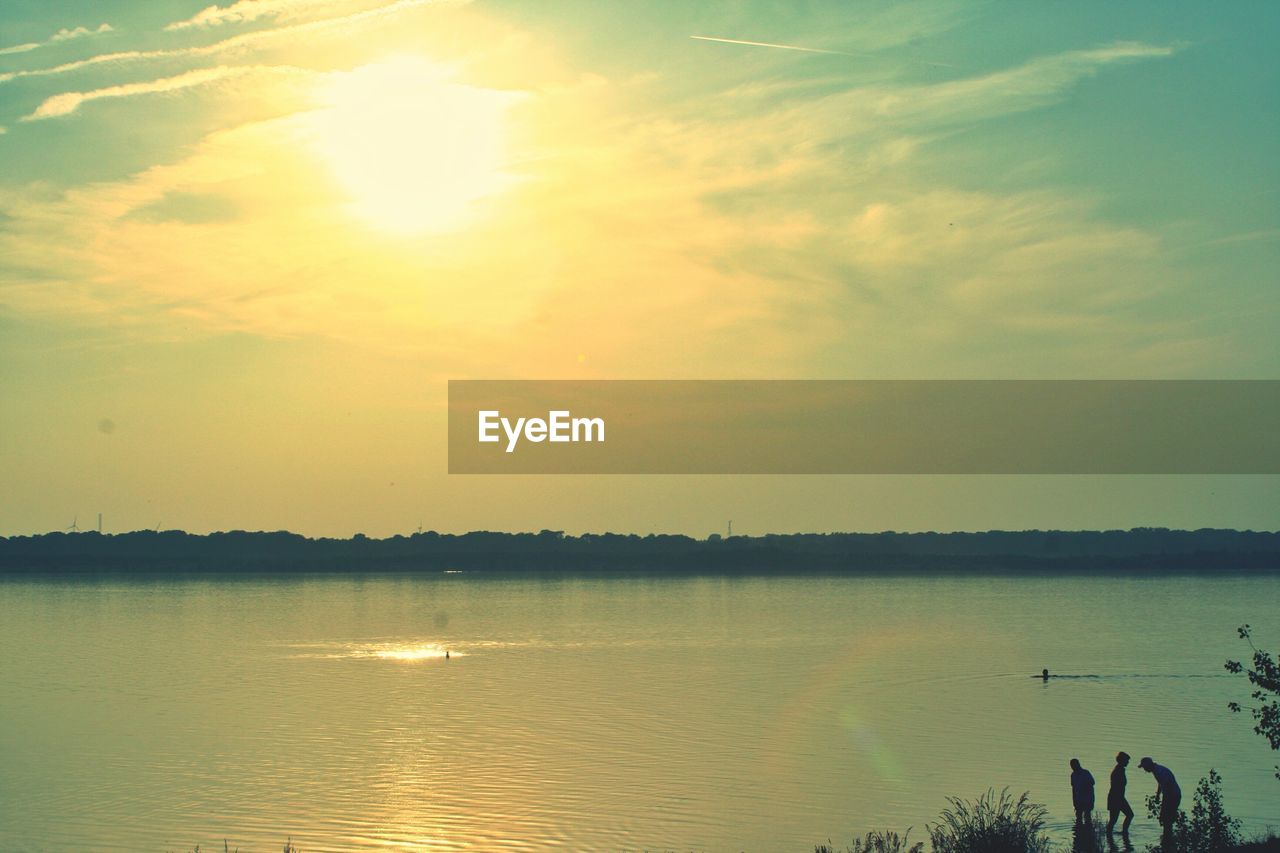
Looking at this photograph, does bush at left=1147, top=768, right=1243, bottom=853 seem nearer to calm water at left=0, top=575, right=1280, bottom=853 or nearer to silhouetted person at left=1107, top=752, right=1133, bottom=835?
silhouetted person at left=1107, top=752, right=1133, bottom=835

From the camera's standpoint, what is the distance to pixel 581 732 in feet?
158

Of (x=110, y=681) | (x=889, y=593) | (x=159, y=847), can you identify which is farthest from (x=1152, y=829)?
(x=889, y=593)

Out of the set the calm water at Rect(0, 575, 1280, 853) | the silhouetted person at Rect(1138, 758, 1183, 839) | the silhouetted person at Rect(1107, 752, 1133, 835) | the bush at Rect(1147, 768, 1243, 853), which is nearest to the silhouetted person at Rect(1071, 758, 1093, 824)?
the silhouetted person at Rect(1107, 752, 1133, 835)

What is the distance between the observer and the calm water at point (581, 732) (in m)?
32.9

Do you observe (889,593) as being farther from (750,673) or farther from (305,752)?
(305,752)

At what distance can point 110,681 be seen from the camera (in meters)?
68.4

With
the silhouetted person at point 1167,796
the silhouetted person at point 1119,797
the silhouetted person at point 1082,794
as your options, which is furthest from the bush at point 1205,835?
the silhouetted person at point 1082,794

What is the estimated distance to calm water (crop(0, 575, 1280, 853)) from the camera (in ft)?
108

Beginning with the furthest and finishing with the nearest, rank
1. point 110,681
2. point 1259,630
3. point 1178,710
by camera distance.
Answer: point 1259,630 → point 110,681 → point 1178,710

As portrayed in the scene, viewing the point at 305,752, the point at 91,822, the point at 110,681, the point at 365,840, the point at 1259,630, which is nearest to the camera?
the point at 365,840

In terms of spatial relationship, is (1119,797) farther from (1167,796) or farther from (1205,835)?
(1205,835)

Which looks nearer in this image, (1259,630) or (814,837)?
(814,837)

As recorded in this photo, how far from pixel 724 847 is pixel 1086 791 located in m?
8.31

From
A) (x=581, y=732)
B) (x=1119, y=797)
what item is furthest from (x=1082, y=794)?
(x=581, y=732)
